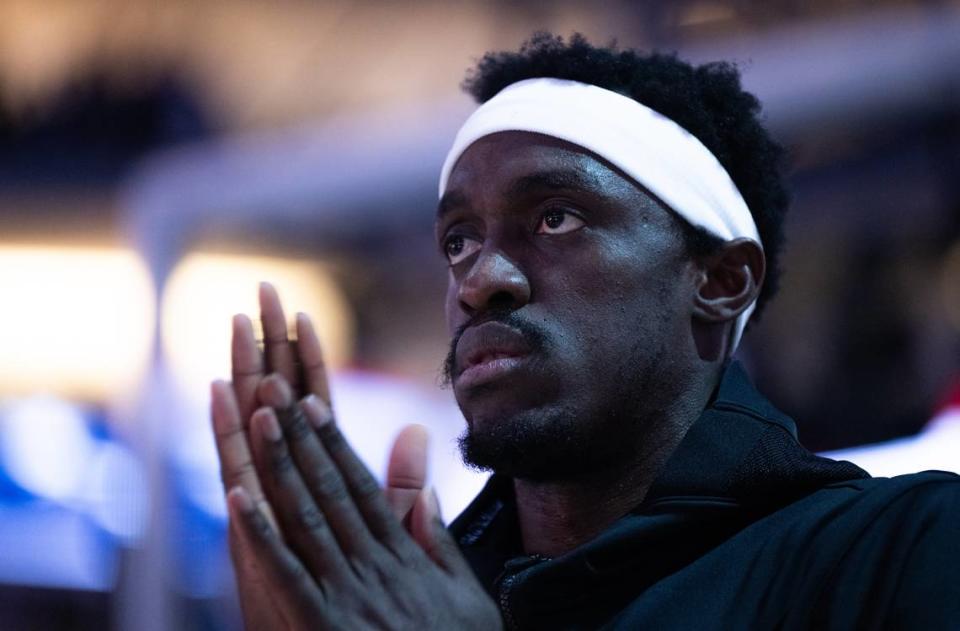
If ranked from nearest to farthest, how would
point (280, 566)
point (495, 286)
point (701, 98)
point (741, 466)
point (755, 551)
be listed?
1. point (280, 566)
2. point (755, 551)
3. point (741, 466)
4. point (495, 286)
5. point (701, 98)

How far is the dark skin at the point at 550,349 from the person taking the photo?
1.69 meters

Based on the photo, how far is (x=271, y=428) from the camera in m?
1.58

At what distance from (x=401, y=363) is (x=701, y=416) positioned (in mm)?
6398

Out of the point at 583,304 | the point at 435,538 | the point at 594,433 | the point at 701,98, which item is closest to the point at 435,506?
the point at 435,538

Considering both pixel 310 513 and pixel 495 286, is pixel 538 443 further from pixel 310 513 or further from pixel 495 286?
pixel 310 513

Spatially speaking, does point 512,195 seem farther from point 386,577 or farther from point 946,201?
point 946,201

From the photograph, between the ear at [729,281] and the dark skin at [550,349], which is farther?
the ear at [729,281]

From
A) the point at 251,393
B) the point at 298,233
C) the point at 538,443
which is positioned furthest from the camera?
the point at 298,233

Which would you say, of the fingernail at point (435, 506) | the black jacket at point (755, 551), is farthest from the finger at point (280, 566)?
the black jacket at point (755, 551)

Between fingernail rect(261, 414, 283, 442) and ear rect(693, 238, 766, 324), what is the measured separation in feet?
3.50

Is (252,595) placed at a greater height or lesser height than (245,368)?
lesser

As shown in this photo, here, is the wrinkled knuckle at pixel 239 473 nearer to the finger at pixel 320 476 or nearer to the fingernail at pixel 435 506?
the finger at pixel 320 476

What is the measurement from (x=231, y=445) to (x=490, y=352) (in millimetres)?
675

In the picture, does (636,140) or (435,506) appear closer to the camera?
(435,506)
